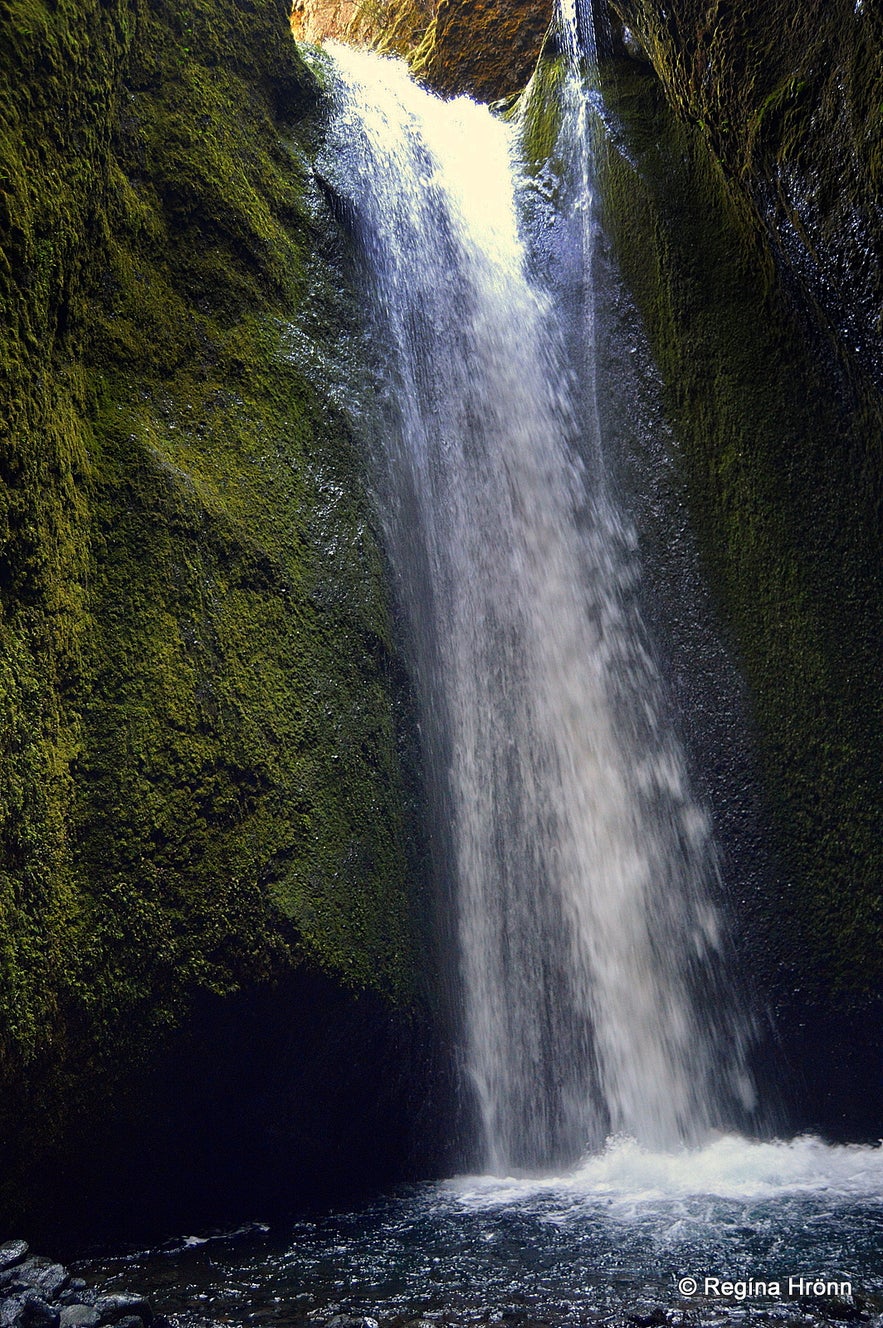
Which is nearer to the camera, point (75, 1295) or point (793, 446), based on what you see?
point (75, 1295)

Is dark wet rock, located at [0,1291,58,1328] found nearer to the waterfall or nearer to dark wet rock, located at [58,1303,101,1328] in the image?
dark wet rock, located at [58,1303,101,1328]

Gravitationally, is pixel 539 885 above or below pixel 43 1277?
above

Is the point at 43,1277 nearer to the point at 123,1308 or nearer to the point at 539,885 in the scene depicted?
the point at 123,1308

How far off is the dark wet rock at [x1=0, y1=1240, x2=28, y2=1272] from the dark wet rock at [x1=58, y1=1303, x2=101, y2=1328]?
1.28 ft

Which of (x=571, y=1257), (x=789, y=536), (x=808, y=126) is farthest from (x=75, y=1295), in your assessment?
(x=808, y=126)

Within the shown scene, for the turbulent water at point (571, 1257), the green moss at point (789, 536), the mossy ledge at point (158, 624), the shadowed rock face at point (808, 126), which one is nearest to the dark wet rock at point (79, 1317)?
the turbulent water at point (571, 1257)

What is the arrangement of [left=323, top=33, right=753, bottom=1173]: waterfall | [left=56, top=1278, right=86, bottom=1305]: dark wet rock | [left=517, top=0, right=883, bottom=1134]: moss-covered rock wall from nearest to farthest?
1. [left=56, top=1278, right=86, bottom=1305]: dark wet rock
2. [left=517, top=0, right=883, bottom=1134]: moss-covered rock wall
3. [left=323, top=33, right=753, bottom=1173]: waterfall

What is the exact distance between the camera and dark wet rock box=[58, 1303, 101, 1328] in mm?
2457

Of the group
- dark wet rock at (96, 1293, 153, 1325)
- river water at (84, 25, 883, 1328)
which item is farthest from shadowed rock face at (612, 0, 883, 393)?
dark wet rock at (96, 1293, 153, 1325)

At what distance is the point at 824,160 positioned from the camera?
3.90m

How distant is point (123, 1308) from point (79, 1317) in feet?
0.39

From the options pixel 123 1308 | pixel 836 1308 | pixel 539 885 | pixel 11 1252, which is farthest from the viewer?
pixel 539 885

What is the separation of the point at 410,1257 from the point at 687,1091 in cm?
193

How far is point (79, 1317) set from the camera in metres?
2.49
